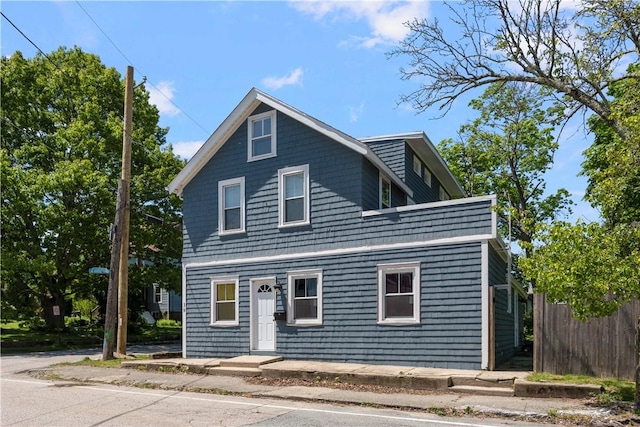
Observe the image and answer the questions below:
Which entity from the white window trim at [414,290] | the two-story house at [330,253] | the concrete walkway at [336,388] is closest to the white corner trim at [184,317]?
the two-story house at [330,253]

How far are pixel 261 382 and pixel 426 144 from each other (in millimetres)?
9130

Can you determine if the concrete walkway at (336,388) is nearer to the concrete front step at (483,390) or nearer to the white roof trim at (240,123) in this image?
the concrete front step at (483,390)

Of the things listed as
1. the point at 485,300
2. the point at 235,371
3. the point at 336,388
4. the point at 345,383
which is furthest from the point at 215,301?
the point at 485,300

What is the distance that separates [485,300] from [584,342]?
2275mm

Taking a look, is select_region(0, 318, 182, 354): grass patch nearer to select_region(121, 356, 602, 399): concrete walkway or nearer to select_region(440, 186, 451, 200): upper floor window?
select_region(121, 356, 602, 399): concrete walkway

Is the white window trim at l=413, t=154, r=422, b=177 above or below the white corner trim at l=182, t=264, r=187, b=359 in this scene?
above

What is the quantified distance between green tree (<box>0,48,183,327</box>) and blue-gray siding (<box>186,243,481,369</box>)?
10.9m

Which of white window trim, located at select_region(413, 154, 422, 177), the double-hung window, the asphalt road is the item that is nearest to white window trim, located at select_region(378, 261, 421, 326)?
the asphalt road

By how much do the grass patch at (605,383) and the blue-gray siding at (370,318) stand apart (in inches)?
76.0

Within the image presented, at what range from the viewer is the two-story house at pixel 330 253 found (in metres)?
14.0

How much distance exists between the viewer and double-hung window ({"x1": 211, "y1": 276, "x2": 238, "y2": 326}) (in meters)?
17.8

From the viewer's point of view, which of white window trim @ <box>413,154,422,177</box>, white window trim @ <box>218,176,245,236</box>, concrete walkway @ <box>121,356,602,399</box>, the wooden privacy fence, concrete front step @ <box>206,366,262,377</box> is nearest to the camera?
concrete walkway @ <box>121,356,602,399</box>

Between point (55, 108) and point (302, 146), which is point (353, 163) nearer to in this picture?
point (302, 146)

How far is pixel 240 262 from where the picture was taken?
17.8 meters
